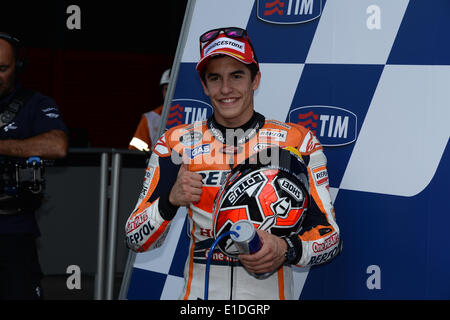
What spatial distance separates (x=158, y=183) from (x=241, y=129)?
1.17ft

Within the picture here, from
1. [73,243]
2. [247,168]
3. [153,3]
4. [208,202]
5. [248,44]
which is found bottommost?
[73,243]

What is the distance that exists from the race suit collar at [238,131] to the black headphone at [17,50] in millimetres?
1355

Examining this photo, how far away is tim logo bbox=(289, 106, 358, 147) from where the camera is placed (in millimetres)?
2523

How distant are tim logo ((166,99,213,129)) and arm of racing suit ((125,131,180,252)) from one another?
91 cm

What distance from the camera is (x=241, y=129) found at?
207cm

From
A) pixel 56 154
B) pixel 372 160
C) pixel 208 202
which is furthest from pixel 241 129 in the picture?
pixel 56 154

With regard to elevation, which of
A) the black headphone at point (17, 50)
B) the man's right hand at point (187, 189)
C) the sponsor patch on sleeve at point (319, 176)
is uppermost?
the black headphone at point (17, 50)

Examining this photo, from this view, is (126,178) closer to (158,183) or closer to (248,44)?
(158,183)

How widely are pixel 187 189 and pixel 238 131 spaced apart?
338mm

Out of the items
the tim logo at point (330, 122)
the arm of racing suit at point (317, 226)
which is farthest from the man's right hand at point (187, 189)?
the tim logo at point (330, 122)

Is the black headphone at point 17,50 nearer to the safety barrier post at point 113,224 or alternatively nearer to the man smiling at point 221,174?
the safety barrier post at point 113,224

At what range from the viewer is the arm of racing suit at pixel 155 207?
1.95m

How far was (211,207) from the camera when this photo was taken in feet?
A: 6.49
